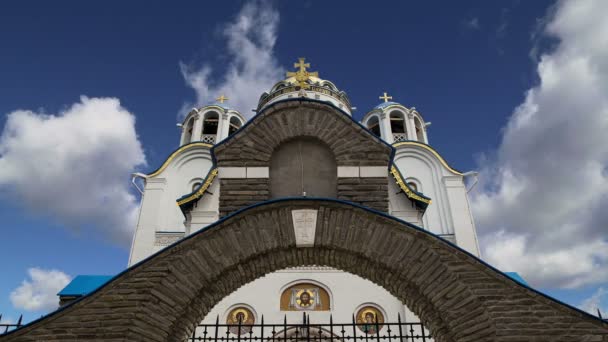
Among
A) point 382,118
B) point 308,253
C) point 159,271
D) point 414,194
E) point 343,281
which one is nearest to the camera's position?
point 159,271

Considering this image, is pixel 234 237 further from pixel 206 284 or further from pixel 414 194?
pixel 414 194

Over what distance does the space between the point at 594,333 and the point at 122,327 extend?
468 centimetres

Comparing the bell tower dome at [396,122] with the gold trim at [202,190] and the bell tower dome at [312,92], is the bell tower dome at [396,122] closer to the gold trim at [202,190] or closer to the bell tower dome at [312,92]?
the bell tower dome at [312,92]

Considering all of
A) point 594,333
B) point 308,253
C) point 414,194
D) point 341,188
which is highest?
point 414,194

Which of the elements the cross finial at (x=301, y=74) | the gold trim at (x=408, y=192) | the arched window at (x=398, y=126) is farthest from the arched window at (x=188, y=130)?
the cross finial at (x=301, y=74)

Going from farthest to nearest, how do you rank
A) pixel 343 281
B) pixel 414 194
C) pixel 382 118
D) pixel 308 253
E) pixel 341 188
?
pixel 382 118 → pixel 343 281 → pixel 414 194 → pixel 341 188 → pixel 308 253

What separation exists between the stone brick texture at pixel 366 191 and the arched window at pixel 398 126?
15.4m

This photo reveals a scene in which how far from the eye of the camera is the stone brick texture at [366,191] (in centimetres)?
545

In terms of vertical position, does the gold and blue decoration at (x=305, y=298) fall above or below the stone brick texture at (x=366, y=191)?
above

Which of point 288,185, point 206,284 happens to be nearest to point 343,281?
point 288,185

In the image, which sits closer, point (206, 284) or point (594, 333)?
point (594, 333)

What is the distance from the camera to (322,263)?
5059mm

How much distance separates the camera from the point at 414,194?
11.9m

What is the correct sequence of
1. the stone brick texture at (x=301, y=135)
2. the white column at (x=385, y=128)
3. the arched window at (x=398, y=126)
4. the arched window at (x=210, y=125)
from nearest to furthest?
the stone brick texture at (x=301, y=135), the white column at (x=385, y=128), the arched window at (x=398, y=126), the arched window at (x=210, y=125)
